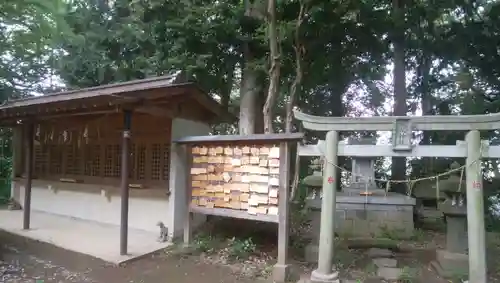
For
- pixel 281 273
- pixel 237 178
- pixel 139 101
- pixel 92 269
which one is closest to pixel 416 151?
pixel 281 273

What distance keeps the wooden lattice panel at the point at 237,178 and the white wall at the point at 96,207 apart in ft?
4.66

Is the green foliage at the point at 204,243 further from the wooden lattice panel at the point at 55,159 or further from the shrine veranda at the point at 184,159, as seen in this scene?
the wooden lattice panel at the point at 55,159

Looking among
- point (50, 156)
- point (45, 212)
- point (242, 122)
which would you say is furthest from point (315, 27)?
point (45, 212)

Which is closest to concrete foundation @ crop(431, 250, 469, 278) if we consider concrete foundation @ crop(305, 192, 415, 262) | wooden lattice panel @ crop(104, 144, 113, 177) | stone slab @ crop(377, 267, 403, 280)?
stone slab @ crop(377, 267, 403, 280)

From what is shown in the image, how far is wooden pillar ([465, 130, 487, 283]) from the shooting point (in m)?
5.23

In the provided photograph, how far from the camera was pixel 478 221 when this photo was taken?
5.26m

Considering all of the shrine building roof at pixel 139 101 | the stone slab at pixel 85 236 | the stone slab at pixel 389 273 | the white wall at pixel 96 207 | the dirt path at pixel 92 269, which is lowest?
the dirt path at pixel 92 269

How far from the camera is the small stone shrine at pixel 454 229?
251 inches

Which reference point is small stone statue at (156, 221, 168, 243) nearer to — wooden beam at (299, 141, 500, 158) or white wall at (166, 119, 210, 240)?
white wall at (166, 119, 210, 240)

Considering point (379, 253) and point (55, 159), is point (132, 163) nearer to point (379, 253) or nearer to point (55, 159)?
point (55, 159)

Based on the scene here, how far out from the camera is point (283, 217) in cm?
623

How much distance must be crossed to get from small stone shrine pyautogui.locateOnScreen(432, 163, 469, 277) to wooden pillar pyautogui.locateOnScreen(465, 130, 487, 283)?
3.41 ft

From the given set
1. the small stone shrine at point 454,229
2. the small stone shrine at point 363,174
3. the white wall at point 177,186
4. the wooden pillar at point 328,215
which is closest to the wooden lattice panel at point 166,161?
the white wall at point 177,186

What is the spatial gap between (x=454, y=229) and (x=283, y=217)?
10.3ft
